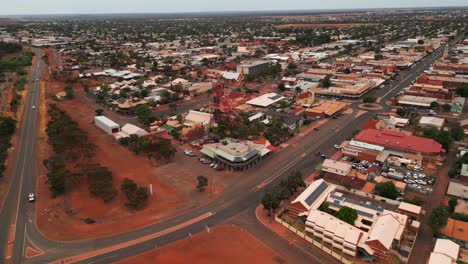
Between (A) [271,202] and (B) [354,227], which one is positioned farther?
(A) [271,202]

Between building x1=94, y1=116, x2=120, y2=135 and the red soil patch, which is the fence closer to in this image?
the red soil patch

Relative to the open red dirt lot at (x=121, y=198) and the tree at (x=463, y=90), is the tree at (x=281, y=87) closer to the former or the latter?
the tree at (x=463, y=90)

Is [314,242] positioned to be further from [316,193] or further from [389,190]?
[389,190]

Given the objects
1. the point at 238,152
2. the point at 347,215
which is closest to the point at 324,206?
the point at 347,215

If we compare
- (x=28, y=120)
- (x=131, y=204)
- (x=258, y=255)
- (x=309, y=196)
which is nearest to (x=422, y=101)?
(x=309, y=196)

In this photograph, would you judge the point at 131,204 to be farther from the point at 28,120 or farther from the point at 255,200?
the point at 28,120

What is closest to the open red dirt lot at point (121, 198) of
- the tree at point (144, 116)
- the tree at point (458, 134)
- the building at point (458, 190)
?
the tree at point (144, 116)

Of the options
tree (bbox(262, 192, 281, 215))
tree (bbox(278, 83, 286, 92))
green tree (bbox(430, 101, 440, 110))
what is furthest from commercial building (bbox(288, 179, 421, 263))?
tree (bbox(278, 83, 286, 92))
